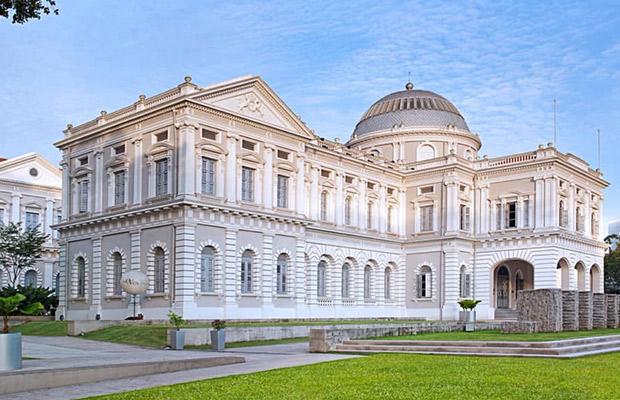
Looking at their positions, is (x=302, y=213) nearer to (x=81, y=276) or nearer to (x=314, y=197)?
(x=314, y=197)

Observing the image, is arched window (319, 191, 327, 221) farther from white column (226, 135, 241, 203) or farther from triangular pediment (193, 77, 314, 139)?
white column (226, 135, 241, 203)

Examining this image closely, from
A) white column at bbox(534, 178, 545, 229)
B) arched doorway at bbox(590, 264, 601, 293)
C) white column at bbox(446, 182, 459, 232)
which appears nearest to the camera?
white column at bbox(534, 178, 545, 229)

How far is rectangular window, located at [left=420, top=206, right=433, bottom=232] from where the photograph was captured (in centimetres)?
5306

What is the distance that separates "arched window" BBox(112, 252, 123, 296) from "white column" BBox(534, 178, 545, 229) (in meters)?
28.7

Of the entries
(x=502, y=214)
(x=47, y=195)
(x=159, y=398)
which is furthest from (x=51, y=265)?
(x=159, y=398)

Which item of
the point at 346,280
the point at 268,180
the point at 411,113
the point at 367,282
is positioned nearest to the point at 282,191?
the point at 268,180

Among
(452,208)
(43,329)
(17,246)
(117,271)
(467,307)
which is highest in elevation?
(452,208)

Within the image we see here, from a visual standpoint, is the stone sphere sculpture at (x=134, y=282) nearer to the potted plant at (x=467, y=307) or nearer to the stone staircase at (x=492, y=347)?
the stone staircase at (x=492, y=347)

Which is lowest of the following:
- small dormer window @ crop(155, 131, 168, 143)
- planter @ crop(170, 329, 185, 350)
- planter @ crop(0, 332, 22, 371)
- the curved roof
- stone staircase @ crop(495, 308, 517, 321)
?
stone staircase @ crop(495, 308, 517, 321)

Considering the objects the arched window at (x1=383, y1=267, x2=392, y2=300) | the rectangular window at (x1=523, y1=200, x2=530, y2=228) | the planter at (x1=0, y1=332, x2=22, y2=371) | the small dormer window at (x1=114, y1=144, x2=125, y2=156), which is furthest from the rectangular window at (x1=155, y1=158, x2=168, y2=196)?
the rectangular window at (x1=523, y1=200, x2=530, y2=228)

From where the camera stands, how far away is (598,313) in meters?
31.7

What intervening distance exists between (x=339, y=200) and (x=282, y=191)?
7924 mm

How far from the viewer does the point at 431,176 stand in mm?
53125

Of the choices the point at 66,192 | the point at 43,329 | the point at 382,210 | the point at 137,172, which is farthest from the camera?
the point at 382,210
